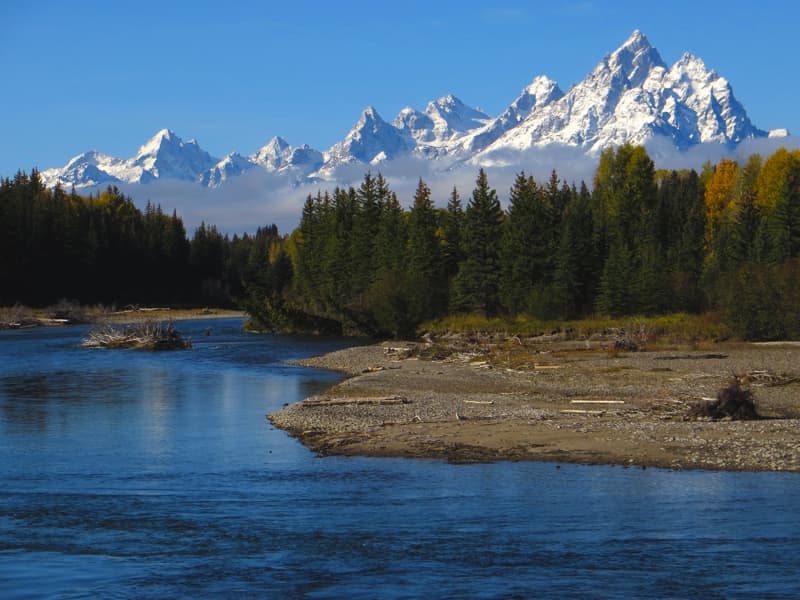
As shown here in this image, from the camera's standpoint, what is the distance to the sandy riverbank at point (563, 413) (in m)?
26.4

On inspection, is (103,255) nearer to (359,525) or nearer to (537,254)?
(537,254)

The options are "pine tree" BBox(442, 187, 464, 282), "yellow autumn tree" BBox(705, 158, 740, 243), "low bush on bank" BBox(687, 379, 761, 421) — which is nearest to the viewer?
"low bush on bank" BBox(687, 379, 761, 421)

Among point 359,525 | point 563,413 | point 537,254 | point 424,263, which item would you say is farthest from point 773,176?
point 359,525

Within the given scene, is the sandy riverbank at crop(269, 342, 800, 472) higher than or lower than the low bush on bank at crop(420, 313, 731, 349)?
lower

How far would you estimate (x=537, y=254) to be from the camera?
88000mm

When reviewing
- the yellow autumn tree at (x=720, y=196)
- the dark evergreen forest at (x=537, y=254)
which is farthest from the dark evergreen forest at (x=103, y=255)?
the yellow autumn tree at (x=720, y=196)

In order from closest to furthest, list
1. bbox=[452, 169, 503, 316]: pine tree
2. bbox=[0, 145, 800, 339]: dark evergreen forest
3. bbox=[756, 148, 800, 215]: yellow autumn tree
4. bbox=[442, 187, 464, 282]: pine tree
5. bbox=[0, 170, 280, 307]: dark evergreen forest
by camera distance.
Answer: bbox=[0, 145, 800, 339]: dark evergreen forest < bbox=[452, 169, 503, 316]: pine tree < bbox=[442, 187, 464, 282]: pine tree < bbox=[756, 148, 800, 215]: yellow autumn tree < bbox=[0, 170, 280, 307]: dark evergreen forest

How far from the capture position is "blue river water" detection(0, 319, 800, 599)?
16.7 metres

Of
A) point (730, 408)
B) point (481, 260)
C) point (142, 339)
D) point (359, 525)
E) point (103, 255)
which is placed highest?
point (103, 255)

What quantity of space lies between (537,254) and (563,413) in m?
56.3

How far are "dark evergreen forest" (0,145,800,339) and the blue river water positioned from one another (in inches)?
1836

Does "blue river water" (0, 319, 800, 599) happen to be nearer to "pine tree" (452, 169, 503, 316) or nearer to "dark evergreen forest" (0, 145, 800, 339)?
"dark evergreen forest" (0, 145, 800, 339)

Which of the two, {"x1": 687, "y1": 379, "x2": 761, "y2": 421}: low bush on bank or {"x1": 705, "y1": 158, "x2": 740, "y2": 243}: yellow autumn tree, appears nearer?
{"x1": 687, "y1": 379, "x2": 761, "y2": 421}: low bush on bank

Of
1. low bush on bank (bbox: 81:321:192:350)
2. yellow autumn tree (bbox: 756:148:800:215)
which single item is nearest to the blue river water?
low bush on bank (bbox: 81:321:192:350)
